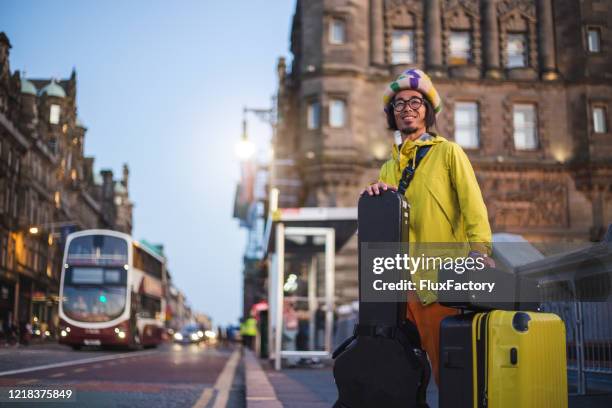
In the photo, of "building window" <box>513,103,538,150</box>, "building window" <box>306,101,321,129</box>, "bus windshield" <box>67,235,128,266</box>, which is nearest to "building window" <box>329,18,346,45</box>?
"building window" <box>306,101,321,129</box>

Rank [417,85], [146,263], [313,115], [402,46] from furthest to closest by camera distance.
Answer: [402,46], [313,115], [146,263], [417,85]

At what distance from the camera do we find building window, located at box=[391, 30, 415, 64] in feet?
117

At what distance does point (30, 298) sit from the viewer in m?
52.7

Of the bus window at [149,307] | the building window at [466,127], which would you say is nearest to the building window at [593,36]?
the building window at [466,127]

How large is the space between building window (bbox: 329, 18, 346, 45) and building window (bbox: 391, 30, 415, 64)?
242 cm

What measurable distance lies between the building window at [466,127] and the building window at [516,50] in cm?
287

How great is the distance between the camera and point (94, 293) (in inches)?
1101

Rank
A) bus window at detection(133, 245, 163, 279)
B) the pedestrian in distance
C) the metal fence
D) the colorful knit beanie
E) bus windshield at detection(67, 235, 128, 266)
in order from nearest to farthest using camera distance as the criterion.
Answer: the pedestrian in distance, the colorful knit beanie, the metal fence, bus windshield at detection(67, 235, 128, 266), bus window at detection(133, 245, 163, 279)

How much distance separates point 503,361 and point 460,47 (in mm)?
34337

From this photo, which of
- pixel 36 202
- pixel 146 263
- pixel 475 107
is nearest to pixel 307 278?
pixel 146 263

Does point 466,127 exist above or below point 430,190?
above

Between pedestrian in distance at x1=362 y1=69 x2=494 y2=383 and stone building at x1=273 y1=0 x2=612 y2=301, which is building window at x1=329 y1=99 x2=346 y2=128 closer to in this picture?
stone building at x1=273 y1=0 x2=612 y2=301

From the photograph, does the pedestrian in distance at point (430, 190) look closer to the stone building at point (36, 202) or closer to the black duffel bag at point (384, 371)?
the black duffel bag at point (384, 371)

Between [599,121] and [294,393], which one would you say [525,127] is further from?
[294,393]
